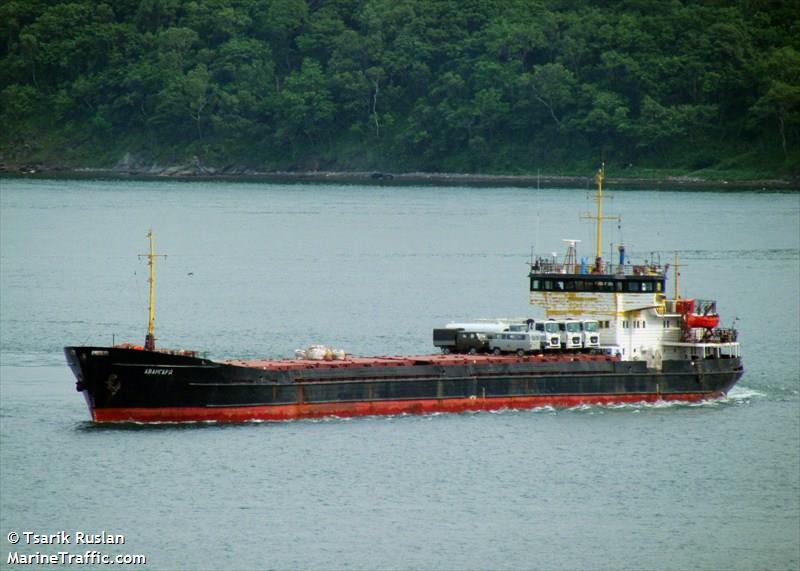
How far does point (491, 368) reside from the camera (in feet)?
258

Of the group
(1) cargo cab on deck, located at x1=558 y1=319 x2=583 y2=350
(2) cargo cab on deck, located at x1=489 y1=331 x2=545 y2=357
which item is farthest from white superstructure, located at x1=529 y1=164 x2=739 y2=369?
(2) cargo cab on deck, located at x1=489 y1=331 x2=545 y2=357

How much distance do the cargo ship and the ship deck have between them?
8 centimetres

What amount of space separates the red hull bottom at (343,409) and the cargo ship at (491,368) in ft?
0.13

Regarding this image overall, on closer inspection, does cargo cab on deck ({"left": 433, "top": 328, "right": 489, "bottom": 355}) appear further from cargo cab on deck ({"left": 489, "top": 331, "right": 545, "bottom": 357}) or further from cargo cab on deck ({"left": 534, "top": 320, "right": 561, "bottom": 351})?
cargo cab on deck ({"left": 534, "top": 320, "right": 561, "bottom": 351})

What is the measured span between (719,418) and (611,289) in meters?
7.29

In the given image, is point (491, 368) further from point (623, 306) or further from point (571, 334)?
point (623, 306)

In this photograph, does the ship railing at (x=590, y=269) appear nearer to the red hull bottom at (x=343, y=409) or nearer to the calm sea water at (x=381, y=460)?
the red hull bottom at (x=343, y=409)

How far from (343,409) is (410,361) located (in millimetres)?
4060

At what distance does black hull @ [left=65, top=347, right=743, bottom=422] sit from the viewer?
72.6 metres

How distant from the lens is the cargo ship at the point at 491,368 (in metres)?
72.9

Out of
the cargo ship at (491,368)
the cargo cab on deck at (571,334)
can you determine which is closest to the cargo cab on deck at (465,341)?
the cargo ship at (491,368)

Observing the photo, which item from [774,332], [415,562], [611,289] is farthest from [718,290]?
[415,562]

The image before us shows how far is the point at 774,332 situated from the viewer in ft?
342

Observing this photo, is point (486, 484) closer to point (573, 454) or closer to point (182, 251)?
point (573, 454)
